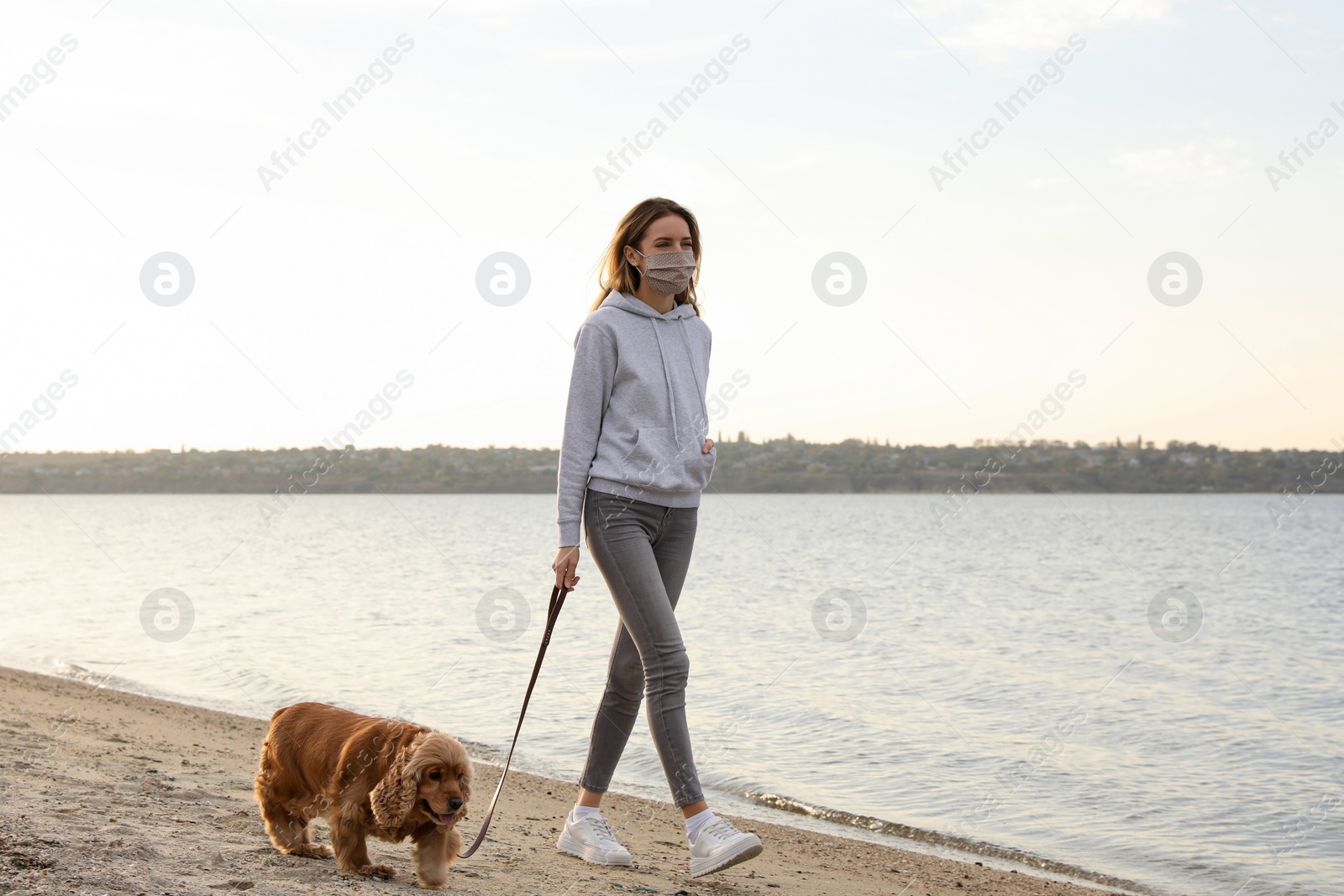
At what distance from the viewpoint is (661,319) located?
3869mm

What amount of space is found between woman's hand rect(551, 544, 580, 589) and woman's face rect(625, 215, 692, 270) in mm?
1060

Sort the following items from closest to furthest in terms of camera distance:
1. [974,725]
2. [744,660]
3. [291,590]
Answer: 1. [974,725]
2. [744,660]
3. [291,590]

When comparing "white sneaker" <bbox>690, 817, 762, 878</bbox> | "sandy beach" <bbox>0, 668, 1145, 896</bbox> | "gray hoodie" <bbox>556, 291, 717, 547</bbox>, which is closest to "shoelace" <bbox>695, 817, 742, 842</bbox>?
"white sneaker" <bbox>690, 817, 762, 878</bbox>

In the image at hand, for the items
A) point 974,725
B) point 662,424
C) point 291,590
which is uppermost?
point 662,424

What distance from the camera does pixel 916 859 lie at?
18.3ft

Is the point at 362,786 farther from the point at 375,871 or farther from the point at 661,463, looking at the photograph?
the point at 661,463

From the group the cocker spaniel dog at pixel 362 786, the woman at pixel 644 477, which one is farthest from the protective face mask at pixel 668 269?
the cocker spaniel dog at pixel 362 786

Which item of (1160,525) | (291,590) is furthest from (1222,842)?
(1160,525)

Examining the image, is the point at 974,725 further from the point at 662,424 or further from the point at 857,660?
the point at 662,424

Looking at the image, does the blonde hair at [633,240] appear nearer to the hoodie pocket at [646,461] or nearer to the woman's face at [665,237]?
the woman's face at [665,237]

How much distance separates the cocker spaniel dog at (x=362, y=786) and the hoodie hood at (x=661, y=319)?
137 centimetres

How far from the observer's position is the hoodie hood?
377cm

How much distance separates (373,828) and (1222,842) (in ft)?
18.4

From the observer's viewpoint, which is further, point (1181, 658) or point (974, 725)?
point (1181, 658)
